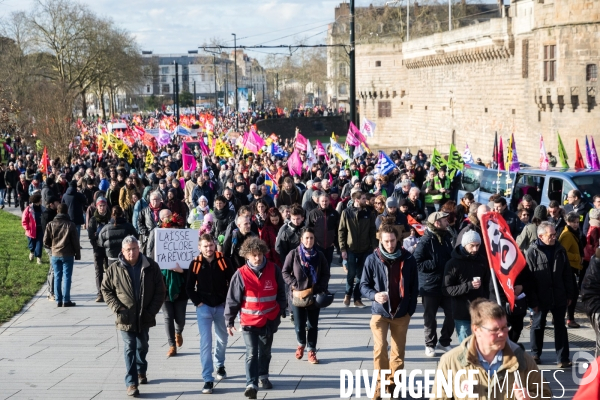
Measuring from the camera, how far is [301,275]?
28.7 feet

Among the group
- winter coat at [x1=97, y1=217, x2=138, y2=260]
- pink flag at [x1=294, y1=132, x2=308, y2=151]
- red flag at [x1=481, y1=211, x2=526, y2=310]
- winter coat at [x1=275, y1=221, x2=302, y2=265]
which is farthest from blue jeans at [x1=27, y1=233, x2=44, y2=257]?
pink flag at [x1=294, y1=132, x2=308, y2=151]

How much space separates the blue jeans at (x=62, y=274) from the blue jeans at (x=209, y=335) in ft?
13.7

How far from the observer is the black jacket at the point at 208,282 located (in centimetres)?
820

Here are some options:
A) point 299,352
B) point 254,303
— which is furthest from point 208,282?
point 299,352

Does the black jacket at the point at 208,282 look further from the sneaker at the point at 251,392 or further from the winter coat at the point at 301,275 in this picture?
the sneaker at the point at 251,392

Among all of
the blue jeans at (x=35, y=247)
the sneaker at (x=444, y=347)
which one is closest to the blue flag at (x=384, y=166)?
the blue jeans at (x=35, y=247)

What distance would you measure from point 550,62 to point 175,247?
23.3m

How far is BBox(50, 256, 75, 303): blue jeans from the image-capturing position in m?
11.9

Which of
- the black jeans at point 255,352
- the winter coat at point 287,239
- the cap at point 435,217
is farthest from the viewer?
the winter coat at point 287,239

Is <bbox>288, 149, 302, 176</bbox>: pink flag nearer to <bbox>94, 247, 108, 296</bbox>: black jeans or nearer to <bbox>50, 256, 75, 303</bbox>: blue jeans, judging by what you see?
<bbox>94, 247, 108, 296</bbox>: black jeans

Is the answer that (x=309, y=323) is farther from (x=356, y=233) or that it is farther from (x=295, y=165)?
(x=295, y=165)

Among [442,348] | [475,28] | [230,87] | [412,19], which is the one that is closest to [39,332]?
[442,348]

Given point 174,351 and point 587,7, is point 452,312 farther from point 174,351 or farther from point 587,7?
point 587,7

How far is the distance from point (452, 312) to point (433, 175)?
421 inches
